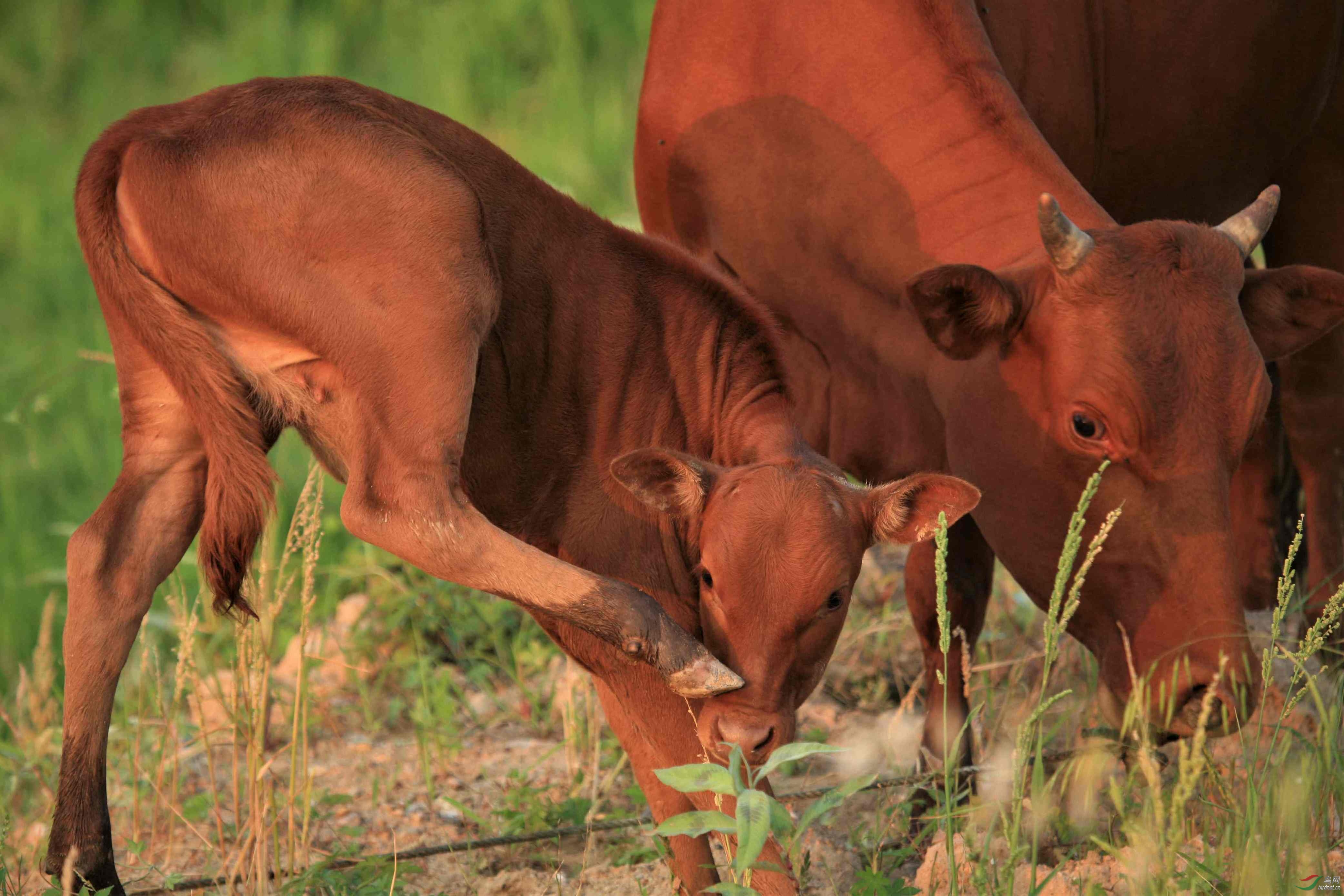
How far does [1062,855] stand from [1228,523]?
931 mm

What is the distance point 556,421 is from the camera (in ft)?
12.3

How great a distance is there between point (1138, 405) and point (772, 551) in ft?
3.01

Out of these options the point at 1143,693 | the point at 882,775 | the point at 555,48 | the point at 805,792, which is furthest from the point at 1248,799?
the point at 555,48

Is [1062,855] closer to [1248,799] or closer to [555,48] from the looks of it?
[1248,799]

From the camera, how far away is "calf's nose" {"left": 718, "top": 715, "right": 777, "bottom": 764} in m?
3.32

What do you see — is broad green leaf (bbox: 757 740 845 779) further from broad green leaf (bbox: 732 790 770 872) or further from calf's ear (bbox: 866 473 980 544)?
calf's ear (bbox: 866 473 980 544)

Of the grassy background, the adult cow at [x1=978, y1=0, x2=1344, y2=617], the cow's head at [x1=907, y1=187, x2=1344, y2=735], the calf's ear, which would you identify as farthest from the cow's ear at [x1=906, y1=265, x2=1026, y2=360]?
the grassy background

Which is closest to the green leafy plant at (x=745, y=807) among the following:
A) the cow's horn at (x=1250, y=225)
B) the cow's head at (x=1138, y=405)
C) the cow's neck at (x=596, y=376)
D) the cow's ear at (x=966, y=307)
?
the cow's neck at (x=596, y=376)

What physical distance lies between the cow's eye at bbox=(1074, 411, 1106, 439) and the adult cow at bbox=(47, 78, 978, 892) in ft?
1.07

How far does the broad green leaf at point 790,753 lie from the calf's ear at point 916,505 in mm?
995

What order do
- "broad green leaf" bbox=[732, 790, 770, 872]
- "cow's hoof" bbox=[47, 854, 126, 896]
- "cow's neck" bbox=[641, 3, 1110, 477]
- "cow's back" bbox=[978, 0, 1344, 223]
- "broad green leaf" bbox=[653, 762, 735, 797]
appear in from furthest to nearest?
"cow's back" bbox=[978, 0, 1344, 223], "cow's neck" bbox=[641, 3, 1110, 477], "cow's hoof" bbox=[47, 854, 126, 896], "broad green leaf" bbox=[653, 762, 735, 797], "broad green leaf" bbox=[732, 790, 770, 872]

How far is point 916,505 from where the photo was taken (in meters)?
3.63

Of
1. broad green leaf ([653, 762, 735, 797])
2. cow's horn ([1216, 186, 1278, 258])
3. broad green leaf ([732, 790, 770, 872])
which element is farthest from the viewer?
cow's horn ([1216, 186, 1278, 258])

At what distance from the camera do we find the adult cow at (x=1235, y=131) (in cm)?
470
